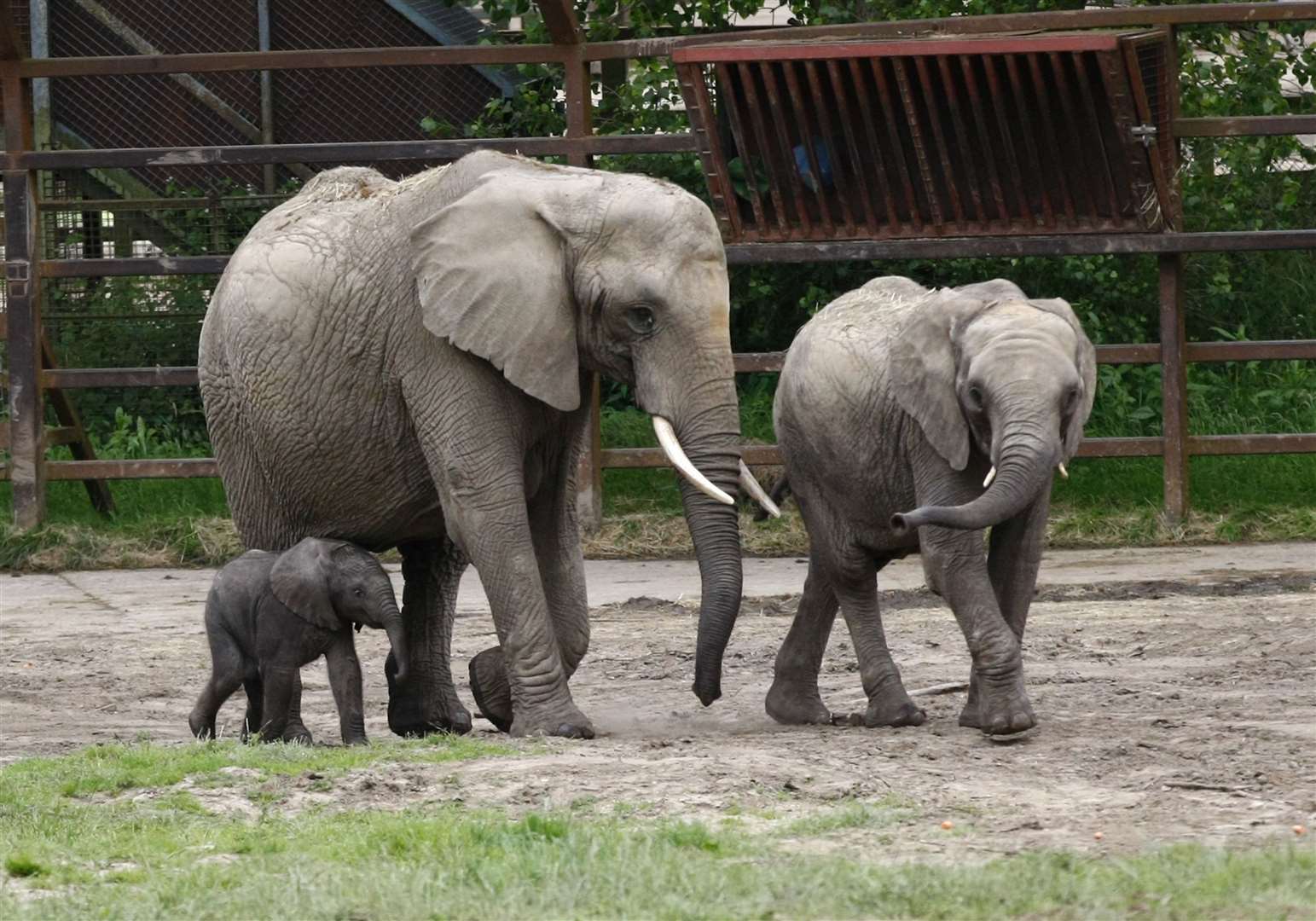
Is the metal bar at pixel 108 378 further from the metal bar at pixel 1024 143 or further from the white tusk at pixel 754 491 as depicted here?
the white tusk at pixel 754 491

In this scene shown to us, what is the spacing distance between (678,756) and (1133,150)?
6.22 m

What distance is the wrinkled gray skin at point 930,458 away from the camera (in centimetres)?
757

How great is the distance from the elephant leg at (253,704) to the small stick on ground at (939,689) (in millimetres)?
2424

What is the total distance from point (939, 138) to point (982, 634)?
17.2 feet

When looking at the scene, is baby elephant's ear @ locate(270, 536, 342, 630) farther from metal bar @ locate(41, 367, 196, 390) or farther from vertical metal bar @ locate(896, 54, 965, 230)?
vertical metal bar @ locate(896, 54, 965, 230)

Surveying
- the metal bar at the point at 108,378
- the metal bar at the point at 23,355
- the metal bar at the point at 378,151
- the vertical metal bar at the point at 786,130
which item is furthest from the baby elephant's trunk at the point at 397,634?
the metal bar at the point at 23,355

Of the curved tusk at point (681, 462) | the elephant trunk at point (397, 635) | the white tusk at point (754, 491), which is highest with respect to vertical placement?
the curved tusk at point (681, 462)

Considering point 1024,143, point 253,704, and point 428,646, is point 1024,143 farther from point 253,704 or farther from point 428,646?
point 253,704

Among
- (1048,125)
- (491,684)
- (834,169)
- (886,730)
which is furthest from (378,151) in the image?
(886,730)

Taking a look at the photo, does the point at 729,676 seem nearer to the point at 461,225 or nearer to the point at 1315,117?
the point at 461,225

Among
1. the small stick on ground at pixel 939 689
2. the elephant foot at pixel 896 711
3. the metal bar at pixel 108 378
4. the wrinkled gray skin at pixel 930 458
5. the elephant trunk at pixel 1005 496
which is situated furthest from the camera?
the metal bar at pixel 108 378

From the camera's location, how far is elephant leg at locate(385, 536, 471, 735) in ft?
28.8

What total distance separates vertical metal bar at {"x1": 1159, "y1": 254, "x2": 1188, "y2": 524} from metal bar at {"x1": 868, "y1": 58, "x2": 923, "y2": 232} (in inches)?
52.9

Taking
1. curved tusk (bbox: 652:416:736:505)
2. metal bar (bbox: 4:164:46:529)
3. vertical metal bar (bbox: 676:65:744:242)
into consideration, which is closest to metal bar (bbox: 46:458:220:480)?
metal bar (bbox: 4:164:46:529)
